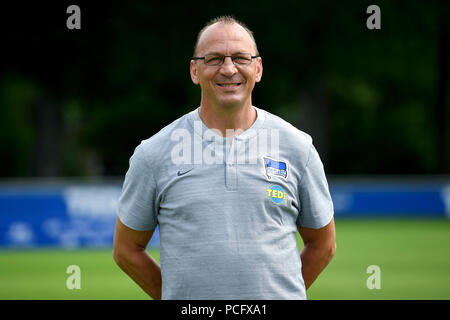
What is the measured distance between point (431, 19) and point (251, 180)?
25.3 metres

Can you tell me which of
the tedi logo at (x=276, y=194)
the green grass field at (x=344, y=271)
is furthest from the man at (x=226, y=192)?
the green grass field at (x=344, y=271)

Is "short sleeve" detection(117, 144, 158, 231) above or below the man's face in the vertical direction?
below

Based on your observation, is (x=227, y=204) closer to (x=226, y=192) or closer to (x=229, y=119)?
(x=226, y=192)

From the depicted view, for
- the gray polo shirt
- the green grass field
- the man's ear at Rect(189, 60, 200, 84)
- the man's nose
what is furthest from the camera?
the green grass field

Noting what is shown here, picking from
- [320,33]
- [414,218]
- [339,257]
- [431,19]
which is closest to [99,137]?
[320,33]

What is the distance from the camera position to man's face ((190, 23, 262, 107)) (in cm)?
357

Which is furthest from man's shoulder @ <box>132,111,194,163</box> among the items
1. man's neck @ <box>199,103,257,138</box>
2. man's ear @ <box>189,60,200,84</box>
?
man's ear @ <box>189,60,200,84</box>

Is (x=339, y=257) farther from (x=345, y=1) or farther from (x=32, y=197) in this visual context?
(x=345, y=1)

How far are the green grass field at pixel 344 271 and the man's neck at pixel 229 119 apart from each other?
22.0 feet

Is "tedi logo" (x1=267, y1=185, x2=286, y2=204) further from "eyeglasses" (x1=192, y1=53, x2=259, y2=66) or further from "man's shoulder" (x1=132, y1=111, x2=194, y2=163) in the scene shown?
"eyeglasses" (x1=192, y1=53, x2=259, y2=66)

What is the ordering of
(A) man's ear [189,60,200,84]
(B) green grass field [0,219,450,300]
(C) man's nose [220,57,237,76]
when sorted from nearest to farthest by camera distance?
1. (C) man's nose [220,57,237,76]
2. (A) man's ear [189,60,200,84]
3. (B) green grass field [0,219,450,300]

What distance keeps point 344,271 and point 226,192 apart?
9.70 m

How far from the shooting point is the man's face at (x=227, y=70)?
357 centimetres

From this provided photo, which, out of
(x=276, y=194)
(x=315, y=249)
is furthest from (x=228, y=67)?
(x=315, y=249)
